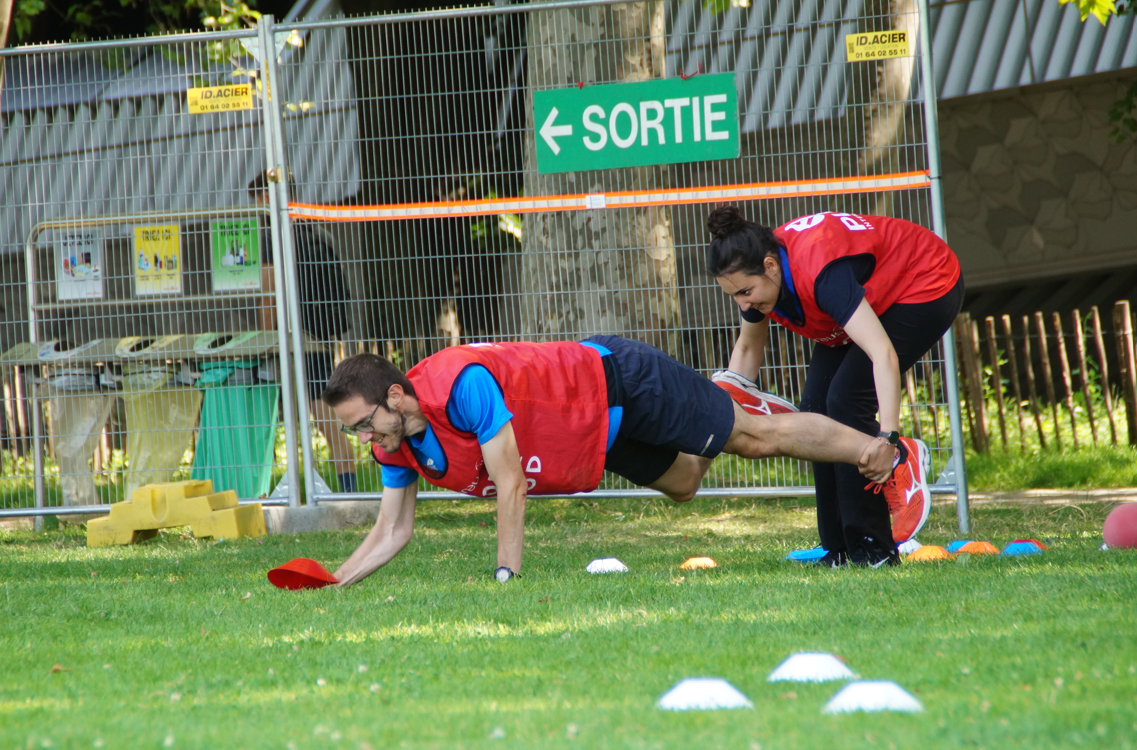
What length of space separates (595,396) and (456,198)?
9.02ft

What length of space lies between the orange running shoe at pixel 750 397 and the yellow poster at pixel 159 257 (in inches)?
145

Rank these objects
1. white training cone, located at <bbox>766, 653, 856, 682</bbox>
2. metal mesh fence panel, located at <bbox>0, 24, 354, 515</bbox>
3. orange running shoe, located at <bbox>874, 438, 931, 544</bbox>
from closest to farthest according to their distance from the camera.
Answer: white training cone, located at <bbox>766, 653, 856, 682</bbox>
orange running shoe, located at <bbox>874, 438, 931, 544</bbox>
metal mesh fence panel, located at <bbox>0, 24, 354, 515</bbox>

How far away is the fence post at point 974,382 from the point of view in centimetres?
897

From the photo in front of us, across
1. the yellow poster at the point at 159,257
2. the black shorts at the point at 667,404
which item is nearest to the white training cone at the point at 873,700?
the black shorts at the point at 667,404

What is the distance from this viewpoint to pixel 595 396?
4195mm

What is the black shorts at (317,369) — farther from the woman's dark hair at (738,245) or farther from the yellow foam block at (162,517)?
the woman's dark hair at (738,245)

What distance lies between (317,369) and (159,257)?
120cm

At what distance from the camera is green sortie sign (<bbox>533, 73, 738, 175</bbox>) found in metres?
6.04

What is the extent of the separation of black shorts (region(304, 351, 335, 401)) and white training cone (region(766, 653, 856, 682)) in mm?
4619

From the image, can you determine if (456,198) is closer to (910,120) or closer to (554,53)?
(554,53)

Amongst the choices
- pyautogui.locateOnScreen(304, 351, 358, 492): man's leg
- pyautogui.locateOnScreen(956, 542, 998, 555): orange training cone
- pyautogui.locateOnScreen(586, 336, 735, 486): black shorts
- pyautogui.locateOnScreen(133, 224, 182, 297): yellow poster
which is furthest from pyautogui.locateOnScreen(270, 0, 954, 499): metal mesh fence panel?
pyautogui.locateOnScreen(586, 336, 735, 486): black shorts

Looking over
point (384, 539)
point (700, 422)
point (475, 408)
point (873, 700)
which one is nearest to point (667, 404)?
point (700, 422)

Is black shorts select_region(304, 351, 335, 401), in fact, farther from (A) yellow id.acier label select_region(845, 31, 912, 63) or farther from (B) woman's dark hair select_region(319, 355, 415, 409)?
(A) yellow id.acier label select_region(845, 31, 912, 63)

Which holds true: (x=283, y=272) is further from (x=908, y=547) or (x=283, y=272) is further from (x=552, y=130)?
(x=908, y=547)
